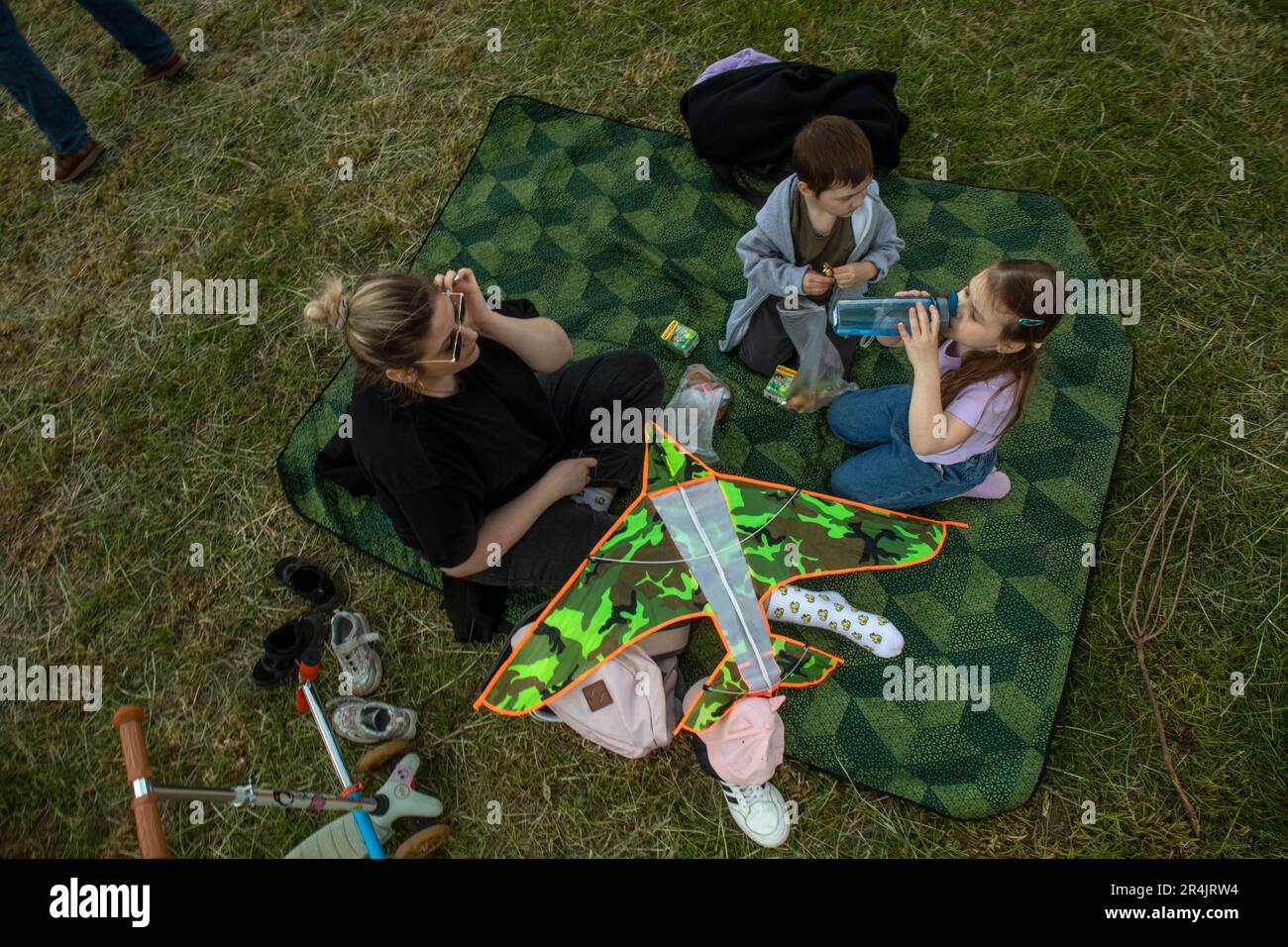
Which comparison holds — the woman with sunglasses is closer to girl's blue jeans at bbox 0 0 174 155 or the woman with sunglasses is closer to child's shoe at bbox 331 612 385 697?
child's shoe at bbox 331 612 385 697

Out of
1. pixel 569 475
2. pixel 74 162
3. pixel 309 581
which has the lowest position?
pixel 309 581

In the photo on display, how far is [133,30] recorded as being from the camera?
3.54m

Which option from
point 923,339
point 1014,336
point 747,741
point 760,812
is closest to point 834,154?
point 923,339

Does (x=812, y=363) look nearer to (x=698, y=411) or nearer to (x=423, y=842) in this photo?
(x=698, y=411)

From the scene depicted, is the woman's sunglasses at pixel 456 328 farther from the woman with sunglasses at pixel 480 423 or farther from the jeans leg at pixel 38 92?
the jeans leg at pixel 38 92

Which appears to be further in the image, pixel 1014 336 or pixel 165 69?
pixel 165 69

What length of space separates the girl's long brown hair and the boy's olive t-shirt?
1.91 ft

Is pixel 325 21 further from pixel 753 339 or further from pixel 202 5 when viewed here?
pixel 753 339

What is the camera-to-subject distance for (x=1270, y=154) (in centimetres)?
304

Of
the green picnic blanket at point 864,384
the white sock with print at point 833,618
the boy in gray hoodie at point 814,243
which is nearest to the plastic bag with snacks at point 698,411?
the green picnic blanket at point 864,384

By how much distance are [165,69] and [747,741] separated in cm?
399

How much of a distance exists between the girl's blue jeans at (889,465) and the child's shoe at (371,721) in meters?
1.60

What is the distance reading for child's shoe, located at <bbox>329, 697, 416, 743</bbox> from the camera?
2.44 meters
